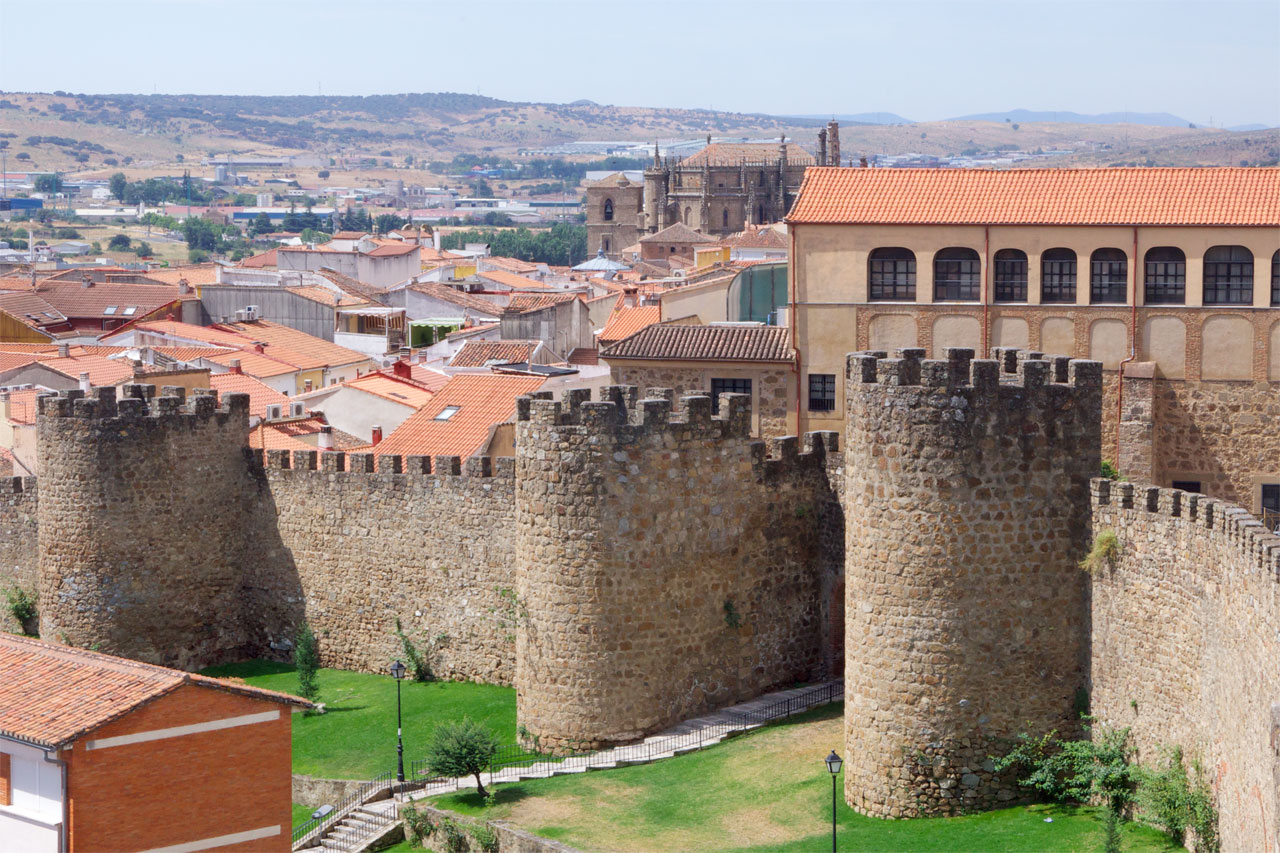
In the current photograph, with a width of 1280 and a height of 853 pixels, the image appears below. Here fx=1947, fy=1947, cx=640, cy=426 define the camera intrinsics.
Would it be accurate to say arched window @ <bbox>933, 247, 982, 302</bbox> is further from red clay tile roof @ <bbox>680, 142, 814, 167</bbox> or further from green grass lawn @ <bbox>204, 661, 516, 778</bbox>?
red clay tile roof @ <bbox>680, 142, 814, 167</bbox>

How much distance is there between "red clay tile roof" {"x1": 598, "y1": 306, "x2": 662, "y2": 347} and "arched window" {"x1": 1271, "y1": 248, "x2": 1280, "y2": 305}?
2061 centimetres

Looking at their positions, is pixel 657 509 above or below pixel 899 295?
below

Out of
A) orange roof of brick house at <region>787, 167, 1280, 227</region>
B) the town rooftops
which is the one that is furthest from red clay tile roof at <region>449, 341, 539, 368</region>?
the town rooftops

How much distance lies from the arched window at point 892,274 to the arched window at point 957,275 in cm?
42

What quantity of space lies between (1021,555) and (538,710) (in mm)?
7625

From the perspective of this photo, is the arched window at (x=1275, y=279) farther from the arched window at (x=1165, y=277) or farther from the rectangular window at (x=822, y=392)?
the rectangular window at (x=822, y=392)

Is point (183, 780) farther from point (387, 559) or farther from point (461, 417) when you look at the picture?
point (461, 417)

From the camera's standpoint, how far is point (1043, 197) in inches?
1261

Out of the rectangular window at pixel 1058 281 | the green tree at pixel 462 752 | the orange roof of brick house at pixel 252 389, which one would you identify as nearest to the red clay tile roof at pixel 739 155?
A: the orange roof of brick house at pixel 252 389

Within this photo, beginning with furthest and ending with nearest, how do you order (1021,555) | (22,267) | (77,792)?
1. (22,267)
2. (1021,555)
3. (77,792)

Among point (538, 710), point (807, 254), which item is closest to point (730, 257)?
point (807, 254)

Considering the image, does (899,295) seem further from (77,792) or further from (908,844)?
(77,792)

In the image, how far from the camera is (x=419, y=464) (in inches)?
1192

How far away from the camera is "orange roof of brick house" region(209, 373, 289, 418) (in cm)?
4716
